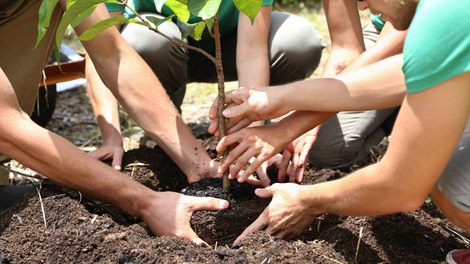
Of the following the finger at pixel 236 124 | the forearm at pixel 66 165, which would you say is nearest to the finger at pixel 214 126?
the finger at pixel 236 124

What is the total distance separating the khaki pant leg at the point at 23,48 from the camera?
1612mm

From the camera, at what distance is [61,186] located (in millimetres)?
1418

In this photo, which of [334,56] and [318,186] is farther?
[334,56]

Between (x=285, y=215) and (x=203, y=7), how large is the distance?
2.24ft

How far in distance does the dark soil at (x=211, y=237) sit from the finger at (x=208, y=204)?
0.07ft

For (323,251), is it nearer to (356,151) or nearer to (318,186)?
(318,186)

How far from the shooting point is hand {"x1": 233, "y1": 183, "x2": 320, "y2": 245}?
1227mm

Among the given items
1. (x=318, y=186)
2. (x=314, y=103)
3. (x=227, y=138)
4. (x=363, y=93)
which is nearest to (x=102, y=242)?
(x=227, y=138)

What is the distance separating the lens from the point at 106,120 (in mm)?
1855

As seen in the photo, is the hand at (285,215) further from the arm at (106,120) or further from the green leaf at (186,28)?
the arm at (106,120)

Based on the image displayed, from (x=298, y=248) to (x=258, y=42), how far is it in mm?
1000

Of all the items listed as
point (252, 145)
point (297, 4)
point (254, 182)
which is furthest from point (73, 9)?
point (297, 4)

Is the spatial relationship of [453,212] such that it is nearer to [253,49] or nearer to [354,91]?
[354,91]

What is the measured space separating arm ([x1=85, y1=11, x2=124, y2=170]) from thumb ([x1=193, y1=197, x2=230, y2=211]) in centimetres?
46
